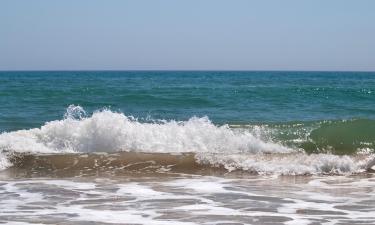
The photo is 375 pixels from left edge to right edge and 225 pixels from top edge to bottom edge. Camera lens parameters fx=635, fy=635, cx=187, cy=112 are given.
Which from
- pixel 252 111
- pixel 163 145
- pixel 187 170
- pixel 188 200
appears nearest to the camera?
pixel 188 200

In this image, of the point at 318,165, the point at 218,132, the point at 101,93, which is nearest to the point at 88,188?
the point at 318,165

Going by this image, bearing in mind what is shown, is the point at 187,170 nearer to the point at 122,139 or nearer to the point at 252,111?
the point at 122,139

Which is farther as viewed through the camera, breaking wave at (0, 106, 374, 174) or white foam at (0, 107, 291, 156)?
white foam at (0, 107, 291, 156)

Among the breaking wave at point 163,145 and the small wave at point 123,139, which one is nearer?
the breaking wave at point 163,145

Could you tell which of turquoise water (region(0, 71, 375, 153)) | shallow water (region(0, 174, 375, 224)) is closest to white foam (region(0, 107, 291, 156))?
turquoise water (region(0, 71, 375, 153))

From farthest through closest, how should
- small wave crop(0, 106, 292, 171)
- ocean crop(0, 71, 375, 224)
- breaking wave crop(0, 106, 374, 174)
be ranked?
small wave crop(0, 106, 292, 171)
breaking wave crop(0, 106, 374, 174)
ocean crop(0, 71, 375, 224)

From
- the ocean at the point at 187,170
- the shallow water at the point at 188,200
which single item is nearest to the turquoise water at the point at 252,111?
the ocean at the point at 187,170

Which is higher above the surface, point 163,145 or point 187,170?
point 163,145

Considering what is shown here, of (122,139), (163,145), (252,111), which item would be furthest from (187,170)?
(252,111)

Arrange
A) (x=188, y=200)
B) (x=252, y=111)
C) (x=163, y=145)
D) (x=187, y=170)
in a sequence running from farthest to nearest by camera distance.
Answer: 1. (x=252, y=111)
2. (x=163, y=145)
3. (x=187, y=170)
4. (x=188, y=200)

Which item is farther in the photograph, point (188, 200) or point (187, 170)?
point (187, 170)

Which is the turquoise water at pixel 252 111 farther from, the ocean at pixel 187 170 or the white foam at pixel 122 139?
the white foam at pixel 122 139

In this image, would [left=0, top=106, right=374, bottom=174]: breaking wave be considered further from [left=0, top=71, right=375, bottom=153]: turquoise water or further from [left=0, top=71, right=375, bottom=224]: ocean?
[left=0, top=71, right=375, bottom=153]: turquoise water

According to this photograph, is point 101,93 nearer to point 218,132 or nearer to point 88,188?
point 218,132
